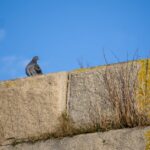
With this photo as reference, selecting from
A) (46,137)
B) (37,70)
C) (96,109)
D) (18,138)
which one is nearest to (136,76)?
(96,109)

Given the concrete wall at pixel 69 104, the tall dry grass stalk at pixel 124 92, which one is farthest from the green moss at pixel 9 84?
the tall dry grass stalk at pixel 124 92

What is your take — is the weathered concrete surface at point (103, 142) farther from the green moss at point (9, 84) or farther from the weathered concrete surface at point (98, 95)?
the green moss at point (9, 84)

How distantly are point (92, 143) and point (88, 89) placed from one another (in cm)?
49

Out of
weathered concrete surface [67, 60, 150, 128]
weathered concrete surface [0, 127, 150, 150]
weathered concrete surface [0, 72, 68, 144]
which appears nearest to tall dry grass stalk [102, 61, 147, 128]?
weathered concrete surface [67, 60, 150, 128]

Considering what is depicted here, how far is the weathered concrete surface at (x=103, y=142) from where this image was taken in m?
2.83

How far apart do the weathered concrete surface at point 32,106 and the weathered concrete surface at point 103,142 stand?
14 cm

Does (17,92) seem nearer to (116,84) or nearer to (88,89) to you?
(88,89)

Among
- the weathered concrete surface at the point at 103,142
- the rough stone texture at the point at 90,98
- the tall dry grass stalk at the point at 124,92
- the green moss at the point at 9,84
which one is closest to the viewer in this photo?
the weathered concrete surface at the point at 103,142

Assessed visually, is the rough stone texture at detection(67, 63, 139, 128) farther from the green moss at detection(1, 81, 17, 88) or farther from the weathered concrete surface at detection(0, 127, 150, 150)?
the green moss at detection(1, 81, 17, 88)

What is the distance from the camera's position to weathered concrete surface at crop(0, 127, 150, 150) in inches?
111

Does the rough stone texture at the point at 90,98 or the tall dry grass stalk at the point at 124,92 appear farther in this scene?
the rough stone texture at the point at 90,98

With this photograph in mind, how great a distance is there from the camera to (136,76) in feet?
10.3

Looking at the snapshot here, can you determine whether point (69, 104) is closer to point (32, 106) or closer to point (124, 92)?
point (32, 106)

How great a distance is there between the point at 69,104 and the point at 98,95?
282mm
